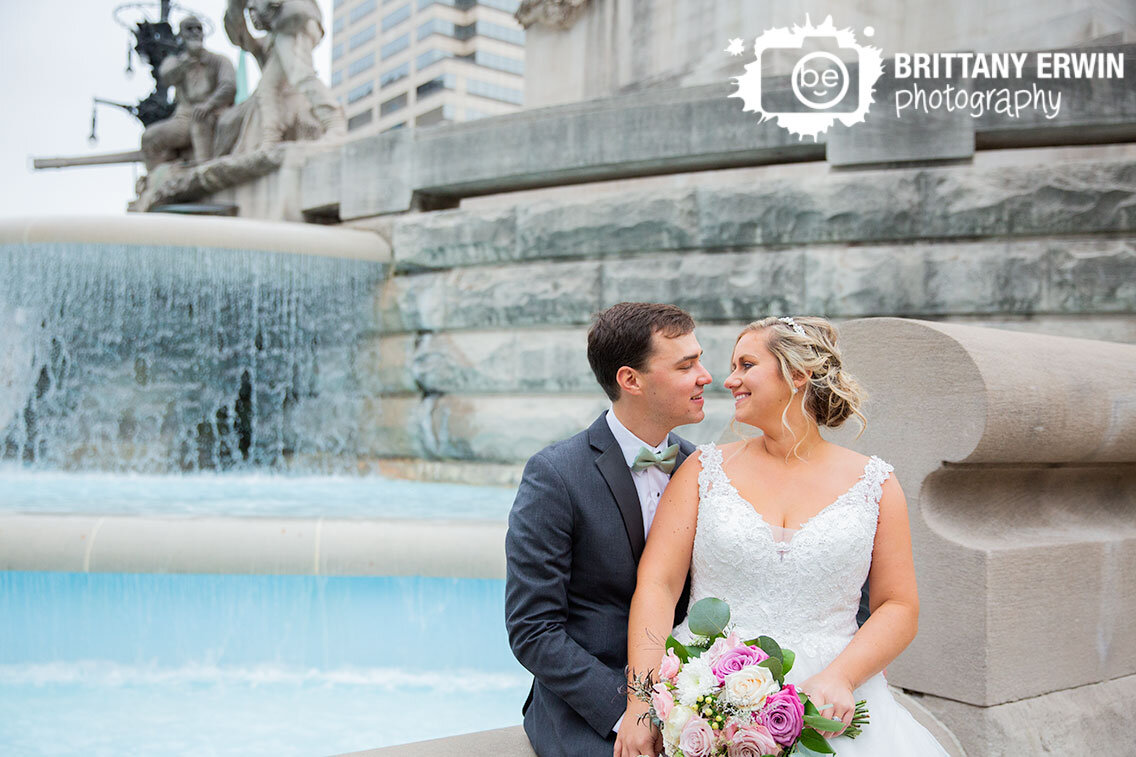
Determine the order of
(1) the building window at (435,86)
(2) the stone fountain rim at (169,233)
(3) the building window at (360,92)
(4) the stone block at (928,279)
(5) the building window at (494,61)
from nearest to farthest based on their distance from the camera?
(4) the stone block at (928,279), (2) the stone fountain rim at (169,233), (1) the building window at (435,86), (5) the building window at (494,61), (3) the building window at (360,92)

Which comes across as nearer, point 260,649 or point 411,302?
point 260,649

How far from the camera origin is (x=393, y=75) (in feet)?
261

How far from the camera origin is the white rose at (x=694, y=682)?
160 cm

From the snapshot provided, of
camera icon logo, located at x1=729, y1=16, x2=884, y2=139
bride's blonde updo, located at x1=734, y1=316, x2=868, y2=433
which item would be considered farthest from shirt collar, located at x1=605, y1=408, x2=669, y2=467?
camera icon logo, located at x1=729, y1=16, x2=884, y2=139

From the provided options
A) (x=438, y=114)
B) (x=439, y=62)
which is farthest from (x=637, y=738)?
(x=439, y=62)

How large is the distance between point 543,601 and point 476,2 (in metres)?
79.2

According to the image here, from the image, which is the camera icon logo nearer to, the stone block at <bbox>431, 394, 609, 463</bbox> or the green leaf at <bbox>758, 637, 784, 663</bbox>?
the stone block at <bbox>431, 394, 609, 463</bbox>

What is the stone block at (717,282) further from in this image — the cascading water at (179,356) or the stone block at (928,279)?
the cascading water at (179,356)

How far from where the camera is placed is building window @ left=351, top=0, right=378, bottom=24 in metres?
83.1

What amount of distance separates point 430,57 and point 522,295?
7224 centimetres

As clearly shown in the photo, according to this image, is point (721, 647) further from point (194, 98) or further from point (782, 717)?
point (194, 98)

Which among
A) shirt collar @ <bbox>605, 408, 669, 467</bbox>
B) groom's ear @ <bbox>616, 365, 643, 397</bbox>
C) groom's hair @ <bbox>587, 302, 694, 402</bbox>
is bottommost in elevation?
shirt collar @ <bbox>605, 408, 669, 467</bbox>

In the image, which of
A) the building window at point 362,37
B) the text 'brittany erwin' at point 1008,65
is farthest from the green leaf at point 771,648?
the building window at point 362,37

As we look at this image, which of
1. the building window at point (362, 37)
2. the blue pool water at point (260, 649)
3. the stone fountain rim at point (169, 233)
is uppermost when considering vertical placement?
the building window at point (362, 37)
